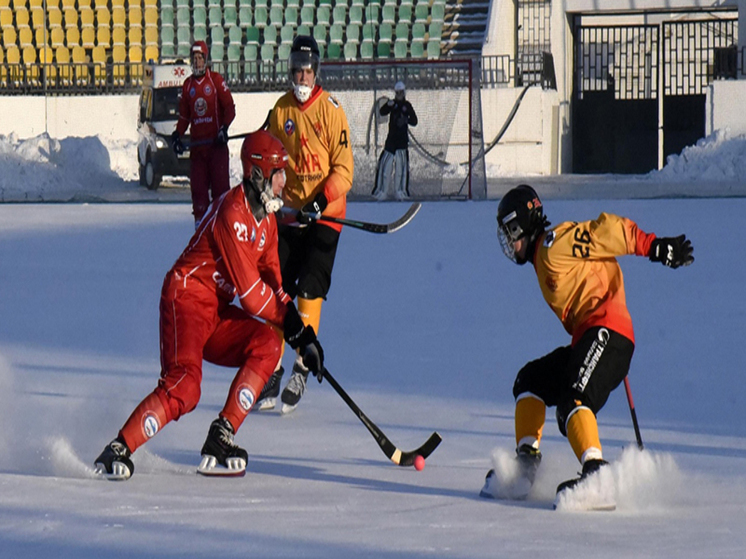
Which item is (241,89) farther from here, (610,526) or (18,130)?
(610,526)

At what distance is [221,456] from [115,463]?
330mm

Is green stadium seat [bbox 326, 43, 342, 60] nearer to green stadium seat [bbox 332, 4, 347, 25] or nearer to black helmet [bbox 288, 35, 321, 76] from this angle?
green stadium seat [bbox 332, 4, 347, 25]

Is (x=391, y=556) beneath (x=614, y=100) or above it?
beneath

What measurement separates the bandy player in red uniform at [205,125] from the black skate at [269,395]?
212 inches

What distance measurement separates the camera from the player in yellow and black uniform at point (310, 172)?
5352mm

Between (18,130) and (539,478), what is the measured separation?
2031cm

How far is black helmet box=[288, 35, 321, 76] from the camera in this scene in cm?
545

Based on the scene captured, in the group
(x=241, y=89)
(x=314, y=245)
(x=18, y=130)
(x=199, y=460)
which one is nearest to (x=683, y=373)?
(x=314, y=245)

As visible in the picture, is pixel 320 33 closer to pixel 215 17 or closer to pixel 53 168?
pixel 215 17

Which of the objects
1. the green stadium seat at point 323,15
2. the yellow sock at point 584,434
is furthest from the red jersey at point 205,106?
the green stadium seat at point 323,15

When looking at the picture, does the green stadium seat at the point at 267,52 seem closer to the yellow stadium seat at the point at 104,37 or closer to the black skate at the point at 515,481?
Result: the yellow stadium seat at the point at 104,37

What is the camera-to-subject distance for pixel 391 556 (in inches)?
118

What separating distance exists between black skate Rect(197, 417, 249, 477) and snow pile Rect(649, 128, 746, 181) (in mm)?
15506

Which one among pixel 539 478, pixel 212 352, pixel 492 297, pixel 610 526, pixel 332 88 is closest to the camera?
pixel 610 526
